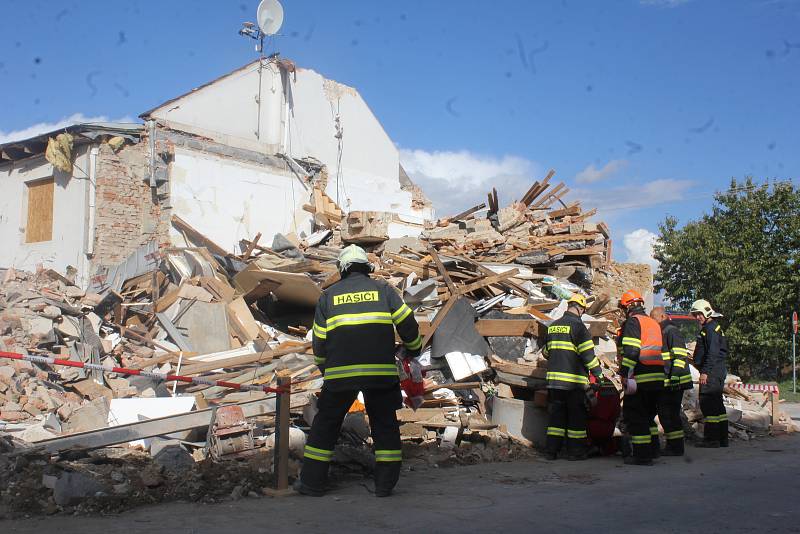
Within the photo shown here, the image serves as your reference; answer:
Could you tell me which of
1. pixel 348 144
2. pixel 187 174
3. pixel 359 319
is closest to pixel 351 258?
pixel 359 319

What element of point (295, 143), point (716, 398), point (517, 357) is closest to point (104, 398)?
point (517, 357)

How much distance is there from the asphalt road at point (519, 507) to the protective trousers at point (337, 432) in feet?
0.57

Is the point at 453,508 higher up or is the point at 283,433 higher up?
the point at 283,433

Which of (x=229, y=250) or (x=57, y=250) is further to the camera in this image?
(x=229, y=250)

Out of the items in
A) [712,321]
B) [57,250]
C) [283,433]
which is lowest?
[283,433]

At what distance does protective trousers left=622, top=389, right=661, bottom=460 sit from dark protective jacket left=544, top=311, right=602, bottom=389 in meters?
0.52

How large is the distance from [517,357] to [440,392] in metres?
1.36

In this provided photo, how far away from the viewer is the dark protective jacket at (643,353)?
7.79 m

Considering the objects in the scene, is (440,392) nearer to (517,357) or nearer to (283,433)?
(517,357)

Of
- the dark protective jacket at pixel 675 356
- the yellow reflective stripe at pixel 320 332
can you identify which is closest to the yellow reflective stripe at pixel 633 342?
the dark protective jacket at pixel 675 356

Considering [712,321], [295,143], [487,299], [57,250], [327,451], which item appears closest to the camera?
[327,451]

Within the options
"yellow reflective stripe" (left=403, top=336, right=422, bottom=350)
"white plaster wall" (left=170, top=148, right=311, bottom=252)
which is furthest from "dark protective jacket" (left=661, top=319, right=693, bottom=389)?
"white plaster wall" (left=170, top=148, right=311, bottom=252)

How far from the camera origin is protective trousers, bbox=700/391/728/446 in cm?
885

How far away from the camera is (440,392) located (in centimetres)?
863
